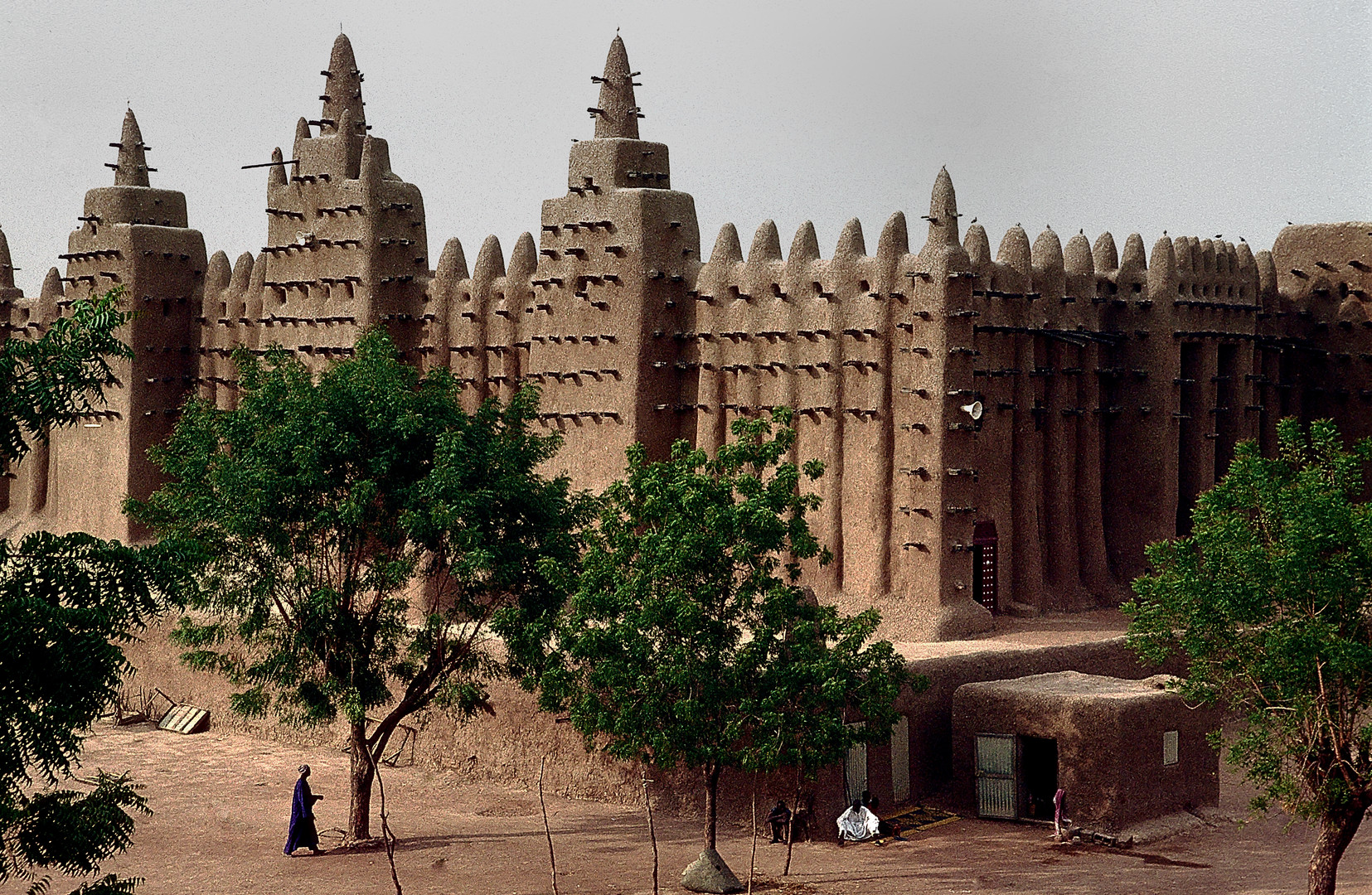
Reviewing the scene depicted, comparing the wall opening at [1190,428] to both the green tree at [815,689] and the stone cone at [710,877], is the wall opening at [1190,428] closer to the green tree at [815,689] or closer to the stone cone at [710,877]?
the green tree at [815,689]

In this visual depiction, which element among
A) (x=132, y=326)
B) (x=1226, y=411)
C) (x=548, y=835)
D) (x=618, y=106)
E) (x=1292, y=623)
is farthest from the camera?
(x=132, y=326)

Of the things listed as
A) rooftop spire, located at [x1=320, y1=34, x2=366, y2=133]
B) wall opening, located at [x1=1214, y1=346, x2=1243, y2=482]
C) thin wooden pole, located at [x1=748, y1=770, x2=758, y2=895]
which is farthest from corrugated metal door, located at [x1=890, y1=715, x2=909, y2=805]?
rooftop spire, located at [x1=320, y1=34, x2=366, y2=133]

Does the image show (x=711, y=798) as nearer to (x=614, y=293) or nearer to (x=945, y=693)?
(x=945, y=693)

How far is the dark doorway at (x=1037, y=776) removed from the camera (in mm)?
21359

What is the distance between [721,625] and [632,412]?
1012 cm

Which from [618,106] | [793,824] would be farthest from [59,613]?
[618,106]

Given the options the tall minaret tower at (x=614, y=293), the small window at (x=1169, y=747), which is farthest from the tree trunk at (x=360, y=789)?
the small window at (x=1169, y=747)

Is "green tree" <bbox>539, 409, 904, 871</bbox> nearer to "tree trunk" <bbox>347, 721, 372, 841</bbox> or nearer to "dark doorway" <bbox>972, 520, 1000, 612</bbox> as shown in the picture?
"tree trunk" <bbox>347, 721, 372, 841</bbox>

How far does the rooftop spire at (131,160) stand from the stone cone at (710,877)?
77.0 feet

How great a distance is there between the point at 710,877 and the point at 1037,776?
5.84m

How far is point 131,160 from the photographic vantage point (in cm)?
3603

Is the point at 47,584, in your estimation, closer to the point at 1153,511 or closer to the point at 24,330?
the point at 1153,511

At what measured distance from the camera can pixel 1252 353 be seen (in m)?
30.6

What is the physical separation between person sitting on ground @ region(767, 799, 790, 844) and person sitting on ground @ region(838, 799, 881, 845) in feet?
2.14
